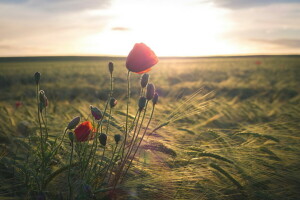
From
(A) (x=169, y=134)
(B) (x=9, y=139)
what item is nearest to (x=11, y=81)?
(B) (x=9, y=139)

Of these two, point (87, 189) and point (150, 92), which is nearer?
point (87, 189)

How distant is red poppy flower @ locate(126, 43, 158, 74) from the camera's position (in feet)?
3.58

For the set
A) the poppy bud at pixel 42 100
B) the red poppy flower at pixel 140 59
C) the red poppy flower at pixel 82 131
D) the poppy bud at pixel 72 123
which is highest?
the red poppy flower at pixel 140 59

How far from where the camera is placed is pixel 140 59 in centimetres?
110

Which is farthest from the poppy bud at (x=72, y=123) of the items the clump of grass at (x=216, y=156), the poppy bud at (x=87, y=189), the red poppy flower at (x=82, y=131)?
the clump of grass at (x=216, y=156)

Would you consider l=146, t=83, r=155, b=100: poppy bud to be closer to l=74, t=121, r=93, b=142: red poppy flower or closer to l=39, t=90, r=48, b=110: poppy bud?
l=74, t=121, r=93, b=142: red poppy flower

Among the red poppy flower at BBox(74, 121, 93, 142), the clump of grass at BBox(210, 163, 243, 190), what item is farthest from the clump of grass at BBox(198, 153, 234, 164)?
the red poppy flower at BBox(74, 121, 93, 142)

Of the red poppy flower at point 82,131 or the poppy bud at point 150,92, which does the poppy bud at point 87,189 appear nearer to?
the red poppy flower at point 82,131

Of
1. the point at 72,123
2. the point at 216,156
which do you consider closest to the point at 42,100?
the point at 72,123

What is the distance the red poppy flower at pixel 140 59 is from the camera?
43.0 inches

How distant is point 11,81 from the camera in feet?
39.1

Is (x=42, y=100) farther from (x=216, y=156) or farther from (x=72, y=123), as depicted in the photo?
(x=216, y=156)

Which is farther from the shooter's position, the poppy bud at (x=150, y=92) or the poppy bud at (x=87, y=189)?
the poppy bud at (x=150, y=92)

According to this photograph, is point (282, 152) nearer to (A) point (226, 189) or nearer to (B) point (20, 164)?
(A) point (226, 189)
